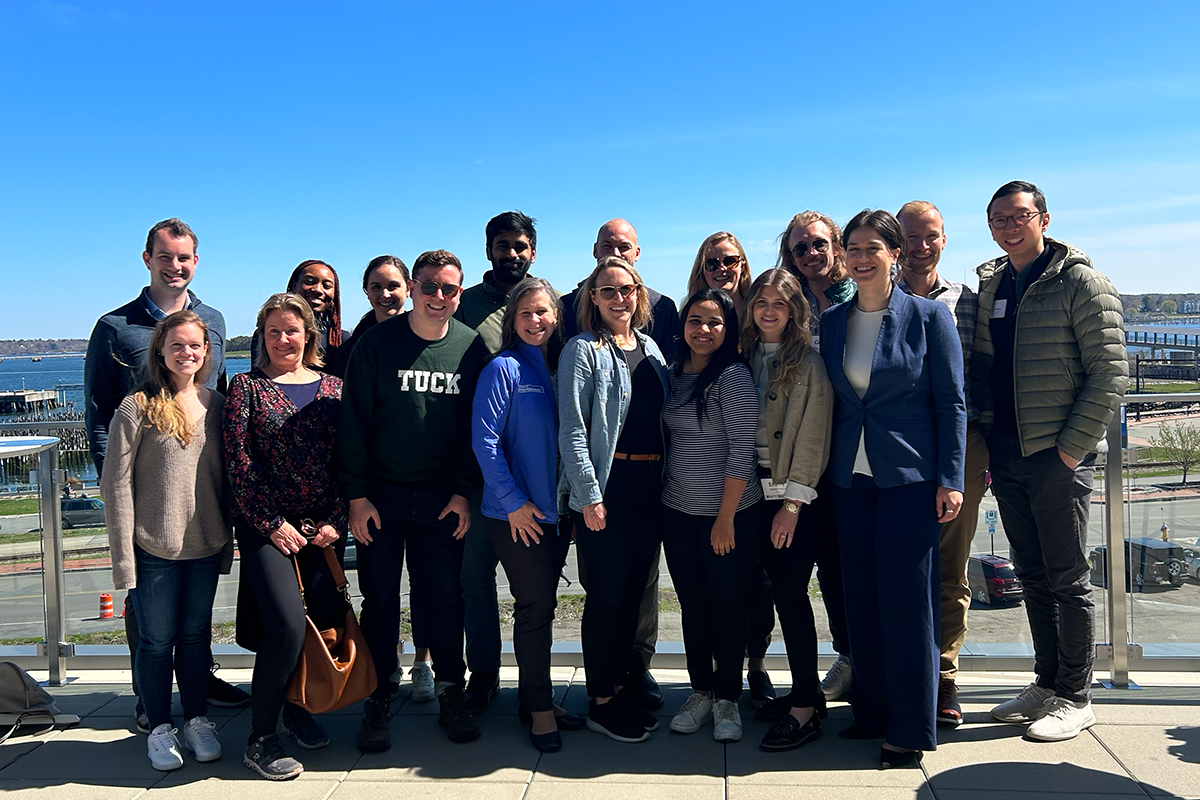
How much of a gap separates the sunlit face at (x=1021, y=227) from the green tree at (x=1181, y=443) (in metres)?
1.26

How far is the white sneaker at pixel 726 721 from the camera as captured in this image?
11.3ft

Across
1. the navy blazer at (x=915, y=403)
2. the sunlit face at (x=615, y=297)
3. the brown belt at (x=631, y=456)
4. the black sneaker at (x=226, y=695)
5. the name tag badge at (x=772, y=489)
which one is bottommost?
the black sneaker at (x=226, y=695)

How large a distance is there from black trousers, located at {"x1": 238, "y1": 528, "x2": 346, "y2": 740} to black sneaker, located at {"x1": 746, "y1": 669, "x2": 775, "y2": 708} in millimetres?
2054

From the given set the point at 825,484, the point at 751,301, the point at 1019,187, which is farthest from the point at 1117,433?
the point at 751,301

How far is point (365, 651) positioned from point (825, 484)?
208 centimetres

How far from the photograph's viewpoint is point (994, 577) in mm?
4160

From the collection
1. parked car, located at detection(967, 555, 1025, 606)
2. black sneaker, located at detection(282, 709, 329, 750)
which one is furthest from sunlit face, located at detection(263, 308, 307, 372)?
parked car, located at detection(967, 555, 1025, 606)

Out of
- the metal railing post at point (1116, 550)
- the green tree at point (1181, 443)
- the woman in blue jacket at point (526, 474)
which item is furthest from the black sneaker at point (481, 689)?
the green tree at point (1181, 443)

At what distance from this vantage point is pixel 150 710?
3.44 metres

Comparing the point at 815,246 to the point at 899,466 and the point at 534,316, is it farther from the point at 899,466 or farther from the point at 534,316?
the point at 534,316

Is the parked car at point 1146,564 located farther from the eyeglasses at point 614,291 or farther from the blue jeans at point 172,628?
the blue jeans at point 172,628

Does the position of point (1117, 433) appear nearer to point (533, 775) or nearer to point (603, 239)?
point (603, 239)

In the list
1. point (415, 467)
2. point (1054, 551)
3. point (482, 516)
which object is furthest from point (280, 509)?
point (1054, 551)

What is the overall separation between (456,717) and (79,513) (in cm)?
250
